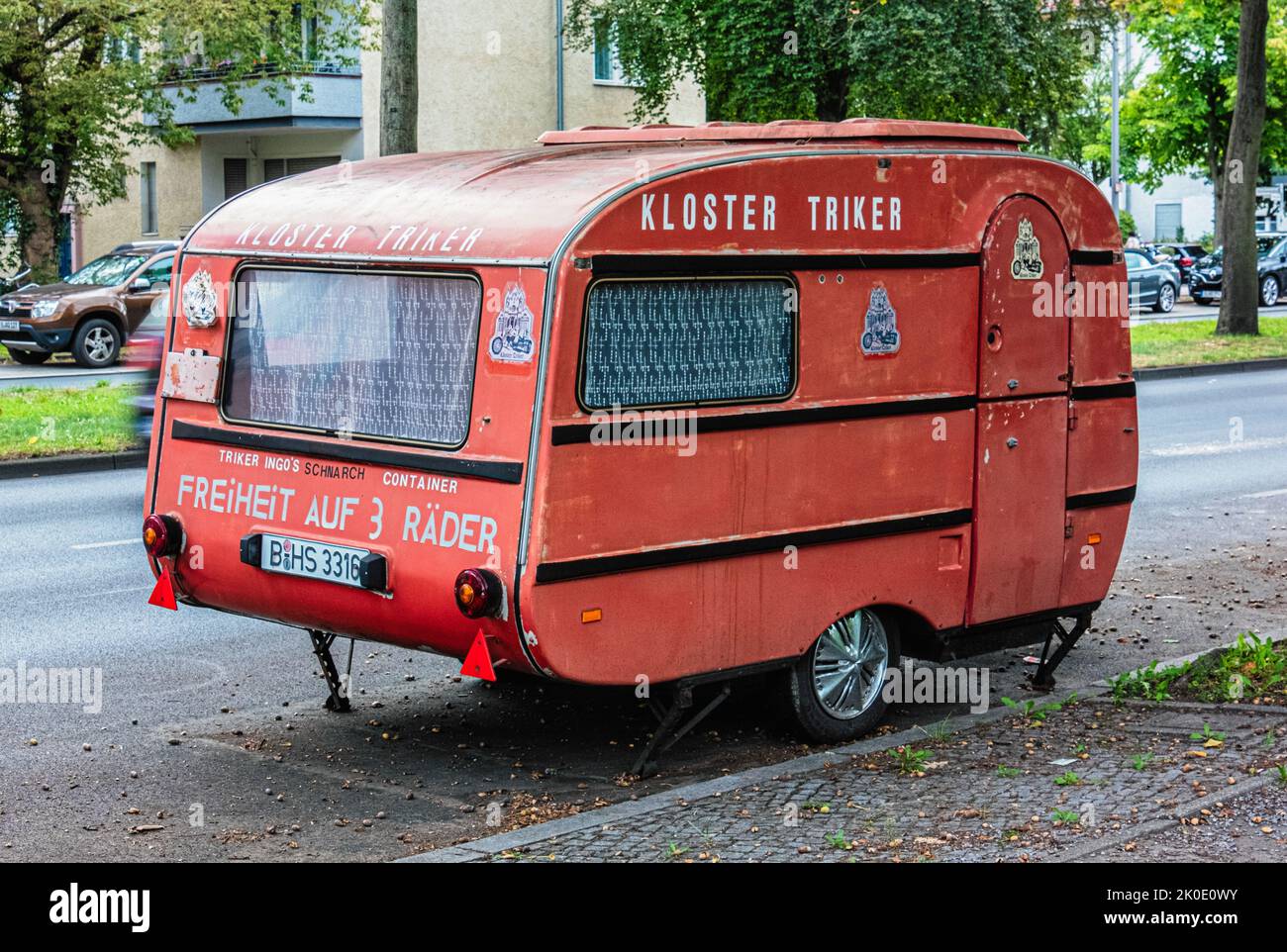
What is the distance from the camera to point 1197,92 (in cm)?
5491

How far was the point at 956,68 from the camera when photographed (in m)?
29.7

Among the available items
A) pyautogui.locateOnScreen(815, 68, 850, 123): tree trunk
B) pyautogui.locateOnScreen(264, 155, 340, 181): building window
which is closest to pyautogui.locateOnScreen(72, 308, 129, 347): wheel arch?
pyautogui.locateOnScreen(264, 155, 340, 181): building window

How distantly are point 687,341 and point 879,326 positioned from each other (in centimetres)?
96

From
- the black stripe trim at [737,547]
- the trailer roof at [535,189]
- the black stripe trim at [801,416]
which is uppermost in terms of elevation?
the trailer roof at [535,189]

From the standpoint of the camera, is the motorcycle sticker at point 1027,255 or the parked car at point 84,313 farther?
the parked car at point 84,313

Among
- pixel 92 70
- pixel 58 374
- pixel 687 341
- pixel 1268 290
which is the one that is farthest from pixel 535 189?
pixel 1268 290

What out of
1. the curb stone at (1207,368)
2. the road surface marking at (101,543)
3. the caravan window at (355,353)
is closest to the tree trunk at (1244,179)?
the curb stone at (1207,368)

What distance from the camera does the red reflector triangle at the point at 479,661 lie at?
6.30m

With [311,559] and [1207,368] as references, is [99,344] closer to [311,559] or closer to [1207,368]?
[1207,368]

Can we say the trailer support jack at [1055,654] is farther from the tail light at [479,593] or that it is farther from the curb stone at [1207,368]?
the curb stone at [1207,368]

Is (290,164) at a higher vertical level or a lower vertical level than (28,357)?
higher

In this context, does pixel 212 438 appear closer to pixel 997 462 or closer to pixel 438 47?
pixel 997 462

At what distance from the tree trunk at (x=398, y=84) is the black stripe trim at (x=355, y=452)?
9.25 meters

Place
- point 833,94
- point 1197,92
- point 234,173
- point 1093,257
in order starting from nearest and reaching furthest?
point 1093,257
point 833,94
point 234,173
point 1197,92
